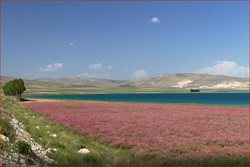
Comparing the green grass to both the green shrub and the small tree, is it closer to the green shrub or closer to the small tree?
the green shrub

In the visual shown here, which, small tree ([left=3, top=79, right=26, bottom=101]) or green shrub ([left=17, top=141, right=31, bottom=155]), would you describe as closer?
green shrub ([left=17, top=141, right=31, bottom=155])

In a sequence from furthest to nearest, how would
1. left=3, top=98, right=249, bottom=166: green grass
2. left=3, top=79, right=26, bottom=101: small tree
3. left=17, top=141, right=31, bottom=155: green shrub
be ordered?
left=3, top=79, right=26, bottom=101: small tree → left=17, top=141, right=31, bottom=155: green shrub → left=3, top=98, right=249, bottom=166: green grass

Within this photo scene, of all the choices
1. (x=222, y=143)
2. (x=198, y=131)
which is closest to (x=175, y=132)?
(x=198, y=131)

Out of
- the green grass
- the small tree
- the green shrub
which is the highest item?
the small tree

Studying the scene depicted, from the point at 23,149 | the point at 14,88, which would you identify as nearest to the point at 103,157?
the point at 23,149

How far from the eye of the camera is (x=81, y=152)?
76.5 ft

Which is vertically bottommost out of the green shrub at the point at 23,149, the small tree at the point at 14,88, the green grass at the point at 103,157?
the green grass at the point at 103,157

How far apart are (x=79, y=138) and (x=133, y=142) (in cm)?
566

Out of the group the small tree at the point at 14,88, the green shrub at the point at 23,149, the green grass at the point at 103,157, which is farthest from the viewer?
the small tree at the point at 14,88

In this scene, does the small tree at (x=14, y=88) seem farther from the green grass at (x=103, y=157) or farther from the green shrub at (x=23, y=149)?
the green shrub at (x=23, y=149)

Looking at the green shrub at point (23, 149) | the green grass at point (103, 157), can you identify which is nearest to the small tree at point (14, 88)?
the green grass at point (103, 157)

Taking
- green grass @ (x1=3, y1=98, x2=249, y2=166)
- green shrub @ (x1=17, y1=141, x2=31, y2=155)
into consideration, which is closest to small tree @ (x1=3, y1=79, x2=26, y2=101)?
green grass @ (x1=3, y1=98, x2=249, y2=166)

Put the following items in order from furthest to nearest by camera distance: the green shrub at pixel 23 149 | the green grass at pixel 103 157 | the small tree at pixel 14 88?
the small tree at pixel 14 88, the green shrub at pixel 23 149, the green grass at pixel 103 157

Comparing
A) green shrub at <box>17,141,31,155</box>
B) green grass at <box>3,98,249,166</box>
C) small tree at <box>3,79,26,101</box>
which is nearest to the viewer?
green grass at <box>3,98,249,166</box>
